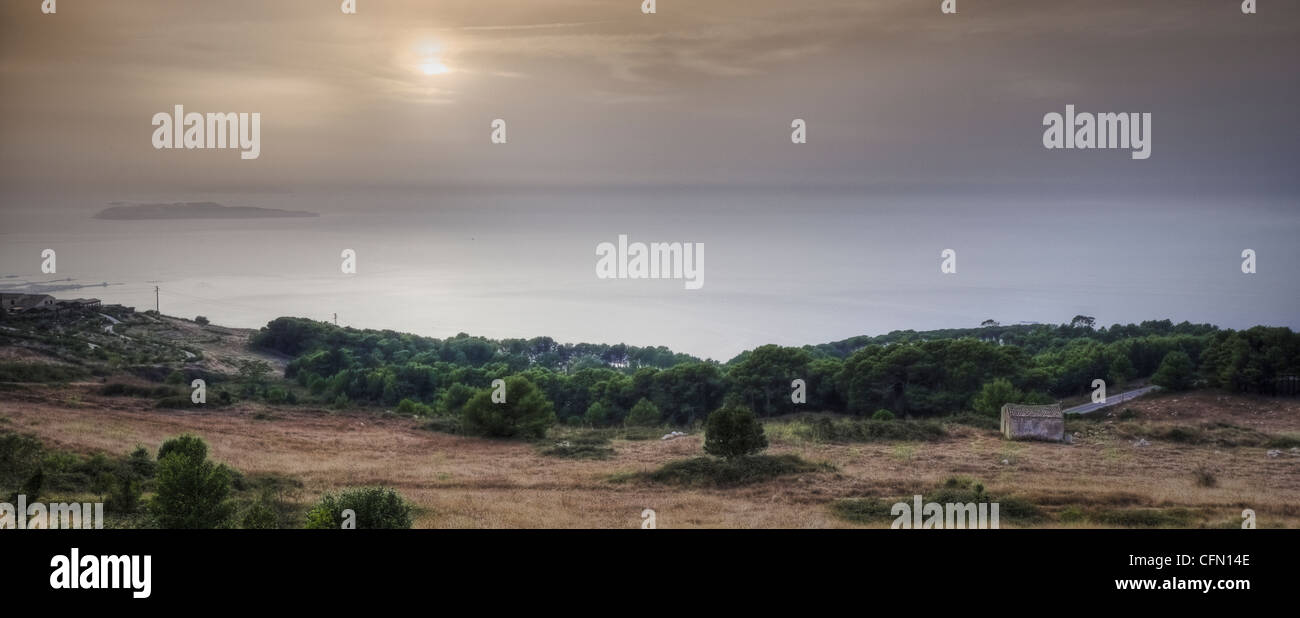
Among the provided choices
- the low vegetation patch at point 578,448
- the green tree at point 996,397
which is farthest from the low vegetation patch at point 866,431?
the low vegetation patch at point 578,448

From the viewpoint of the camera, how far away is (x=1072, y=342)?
69812mm

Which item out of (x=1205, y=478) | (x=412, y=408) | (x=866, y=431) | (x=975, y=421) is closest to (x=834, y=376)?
(x=975, y=421)

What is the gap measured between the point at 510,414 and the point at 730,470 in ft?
47.6

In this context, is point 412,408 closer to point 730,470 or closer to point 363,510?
point 730,470

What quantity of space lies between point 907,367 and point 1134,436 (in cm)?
1639

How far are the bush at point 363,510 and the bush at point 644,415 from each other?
110 feet

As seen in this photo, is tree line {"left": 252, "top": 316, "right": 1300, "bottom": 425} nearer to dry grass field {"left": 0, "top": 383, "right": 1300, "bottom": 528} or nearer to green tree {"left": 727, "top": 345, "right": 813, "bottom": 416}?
green tree {"left": 727, "top": 345, "right": 813, "bottom": 416}

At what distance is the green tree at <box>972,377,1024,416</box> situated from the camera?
1886 inches

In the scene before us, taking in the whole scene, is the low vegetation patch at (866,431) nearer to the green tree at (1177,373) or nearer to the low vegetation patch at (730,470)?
the low vegetation patch at (730,470)

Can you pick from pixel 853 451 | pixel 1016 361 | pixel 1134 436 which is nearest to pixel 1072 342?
pixel 1016 361

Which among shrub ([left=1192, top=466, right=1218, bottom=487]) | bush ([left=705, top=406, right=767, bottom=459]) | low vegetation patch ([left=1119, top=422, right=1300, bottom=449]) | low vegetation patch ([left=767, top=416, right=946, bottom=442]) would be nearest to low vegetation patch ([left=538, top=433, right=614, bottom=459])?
bush ([left=705, top=406, right=767, bottom=459])

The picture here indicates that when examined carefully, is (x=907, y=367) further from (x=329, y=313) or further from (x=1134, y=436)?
(x=329, y=313)

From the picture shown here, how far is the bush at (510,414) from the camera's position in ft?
129

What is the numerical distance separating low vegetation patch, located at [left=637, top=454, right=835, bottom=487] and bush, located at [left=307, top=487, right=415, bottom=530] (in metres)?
12.9
